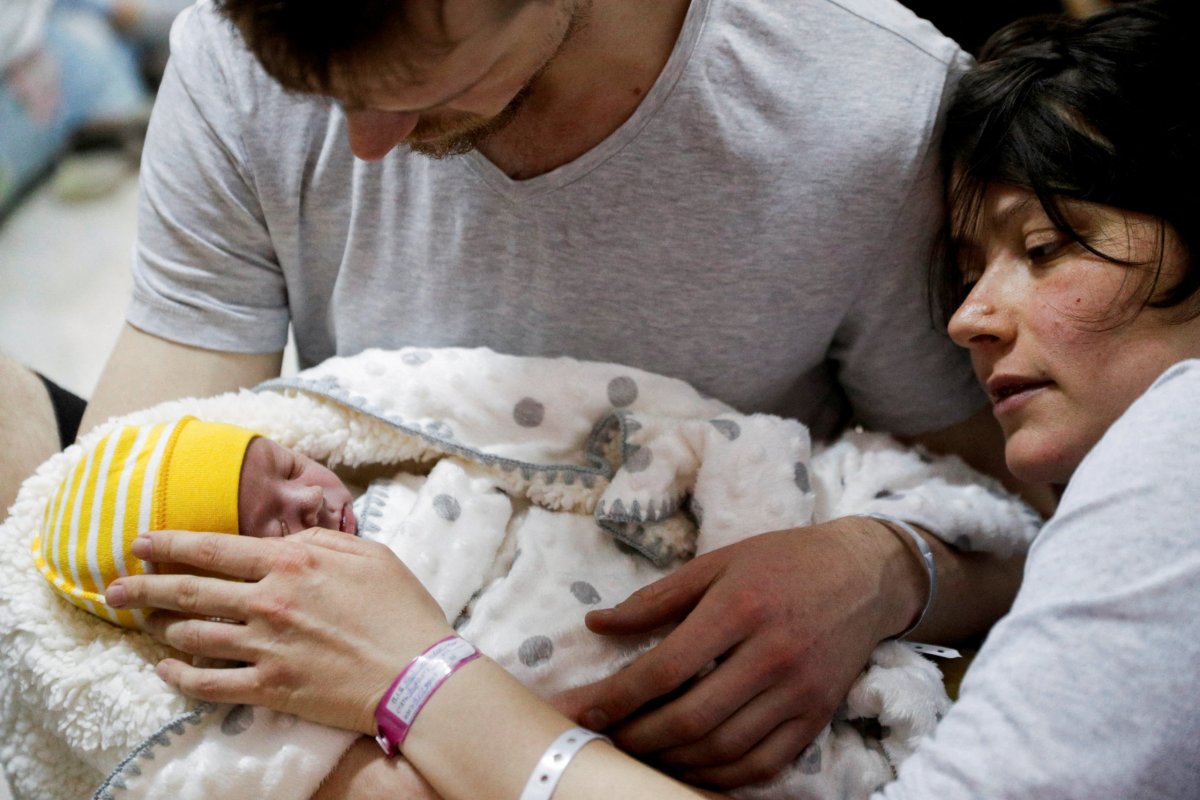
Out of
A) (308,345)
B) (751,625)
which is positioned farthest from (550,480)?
(308,345)

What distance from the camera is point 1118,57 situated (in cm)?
110

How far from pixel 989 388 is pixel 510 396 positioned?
55 cm

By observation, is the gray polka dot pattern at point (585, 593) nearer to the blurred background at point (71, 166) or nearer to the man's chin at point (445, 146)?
Result: the man's chin at point (445, 146)

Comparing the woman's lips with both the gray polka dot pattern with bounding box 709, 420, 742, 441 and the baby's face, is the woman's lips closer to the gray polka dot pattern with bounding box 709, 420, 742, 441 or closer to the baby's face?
the gray polka dot pattern with bounding box 709, 420, 742, 441

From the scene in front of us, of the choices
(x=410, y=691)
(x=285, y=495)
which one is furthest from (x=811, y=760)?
(x=285, y=495)

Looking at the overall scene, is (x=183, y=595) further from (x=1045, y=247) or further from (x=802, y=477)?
(x=1045, y=247)

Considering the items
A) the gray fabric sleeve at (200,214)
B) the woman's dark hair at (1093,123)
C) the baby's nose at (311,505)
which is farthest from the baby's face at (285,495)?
the woman's dark hair at (1093,123)

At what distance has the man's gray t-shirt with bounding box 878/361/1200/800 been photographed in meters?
0.77

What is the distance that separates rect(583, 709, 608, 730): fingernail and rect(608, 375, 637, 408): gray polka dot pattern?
39 centimetres

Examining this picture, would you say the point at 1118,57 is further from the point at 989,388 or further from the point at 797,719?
the point at 797,719

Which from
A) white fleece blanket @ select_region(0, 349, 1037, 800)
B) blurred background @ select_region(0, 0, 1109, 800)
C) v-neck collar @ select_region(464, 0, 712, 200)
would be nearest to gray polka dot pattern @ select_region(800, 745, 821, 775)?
white fleece blanket @ select_region(0, 349, 1037, 800)

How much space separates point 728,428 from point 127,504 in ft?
2.18

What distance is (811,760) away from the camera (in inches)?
41.6

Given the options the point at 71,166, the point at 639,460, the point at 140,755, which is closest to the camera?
the point at 140,755
